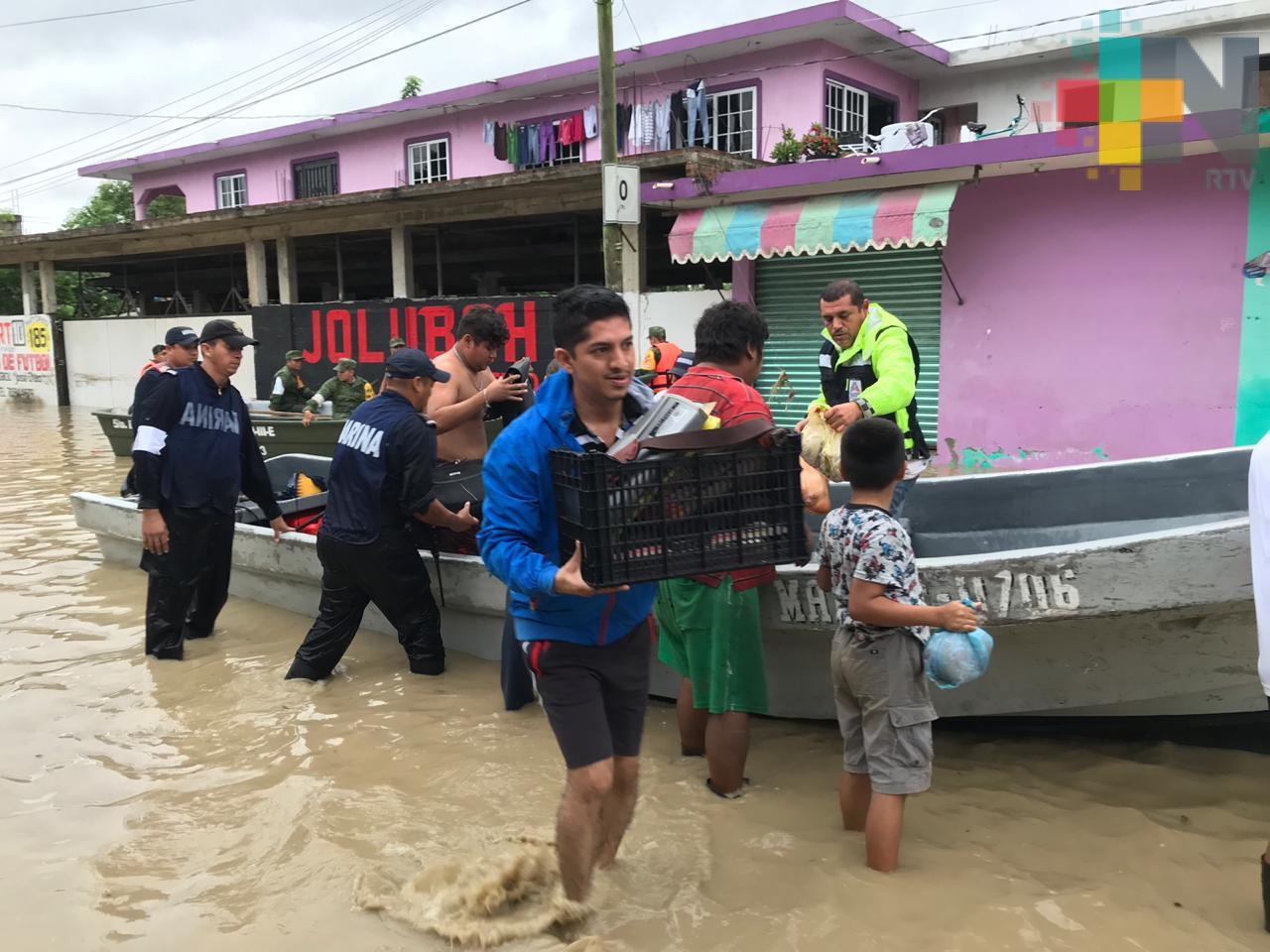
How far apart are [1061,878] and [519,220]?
16306 mm

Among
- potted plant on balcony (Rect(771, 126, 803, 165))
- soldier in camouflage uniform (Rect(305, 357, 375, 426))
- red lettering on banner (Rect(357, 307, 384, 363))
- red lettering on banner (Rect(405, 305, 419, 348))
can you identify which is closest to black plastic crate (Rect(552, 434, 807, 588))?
A: soldier in camouflage uniform (Rect(305, 357, 375, 426))

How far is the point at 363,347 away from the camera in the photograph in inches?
615

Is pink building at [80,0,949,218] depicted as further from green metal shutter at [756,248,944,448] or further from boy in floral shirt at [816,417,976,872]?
boy in floral shirt at [816,417,976,872]

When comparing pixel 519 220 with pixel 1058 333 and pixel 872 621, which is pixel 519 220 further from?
pixel 872 621

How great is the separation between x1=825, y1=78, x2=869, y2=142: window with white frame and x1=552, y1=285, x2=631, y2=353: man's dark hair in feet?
49.2

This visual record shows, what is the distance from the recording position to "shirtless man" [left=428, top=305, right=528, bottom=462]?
5262 millimetres

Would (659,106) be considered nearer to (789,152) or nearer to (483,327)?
(789,152)

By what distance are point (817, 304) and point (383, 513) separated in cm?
849

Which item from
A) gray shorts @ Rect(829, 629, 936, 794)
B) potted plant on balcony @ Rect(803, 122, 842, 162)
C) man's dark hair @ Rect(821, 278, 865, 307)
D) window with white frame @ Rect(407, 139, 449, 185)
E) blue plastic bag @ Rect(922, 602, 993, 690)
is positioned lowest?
gray shorts @ Rect(829, 629, 936, 794)

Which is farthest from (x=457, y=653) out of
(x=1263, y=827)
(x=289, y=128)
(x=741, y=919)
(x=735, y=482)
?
(x=289, y=128)

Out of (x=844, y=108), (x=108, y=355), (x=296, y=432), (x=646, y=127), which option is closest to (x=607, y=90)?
(x=296, y=432)

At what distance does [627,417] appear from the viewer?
2930 millimetres

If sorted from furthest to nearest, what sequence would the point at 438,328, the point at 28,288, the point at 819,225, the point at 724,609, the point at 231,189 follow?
1. the point at 231,189
2. the point at 28,288
3. the point at 438,328
4. the point at 819,225
5. the point at 724,609

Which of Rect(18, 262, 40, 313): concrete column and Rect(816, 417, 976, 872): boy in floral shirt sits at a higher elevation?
Rect(18, 262, 40, 313): concrete column
